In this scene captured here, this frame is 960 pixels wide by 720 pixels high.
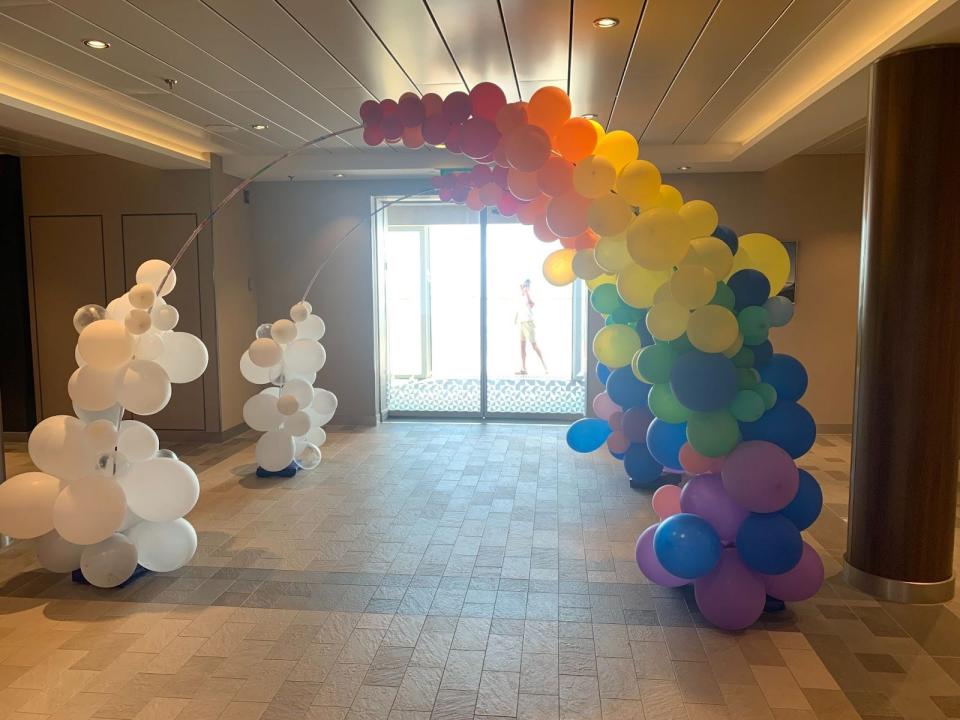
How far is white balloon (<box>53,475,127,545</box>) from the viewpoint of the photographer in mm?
3469

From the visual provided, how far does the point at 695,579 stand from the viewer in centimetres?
341

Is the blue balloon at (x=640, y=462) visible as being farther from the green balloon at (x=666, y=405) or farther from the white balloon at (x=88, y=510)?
the white balloon at (x=88, y=510)

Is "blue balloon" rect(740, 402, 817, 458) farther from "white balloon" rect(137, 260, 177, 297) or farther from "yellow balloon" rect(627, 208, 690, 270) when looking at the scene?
"white balloon" rect(137, 260, 177, 297)

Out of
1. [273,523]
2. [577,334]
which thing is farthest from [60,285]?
[577,334]

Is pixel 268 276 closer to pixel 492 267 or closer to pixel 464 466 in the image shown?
pixel 492 267

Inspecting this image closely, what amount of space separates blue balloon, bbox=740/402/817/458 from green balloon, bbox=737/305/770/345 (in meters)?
0.34

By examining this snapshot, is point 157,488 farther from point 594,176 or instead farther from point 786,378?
point 786,378

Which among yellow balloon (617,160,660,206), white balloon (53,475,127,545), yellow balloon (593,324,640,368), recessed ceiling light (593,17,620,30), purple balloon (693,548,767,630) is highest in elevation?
recessed ceiling light (593,17,620,30)

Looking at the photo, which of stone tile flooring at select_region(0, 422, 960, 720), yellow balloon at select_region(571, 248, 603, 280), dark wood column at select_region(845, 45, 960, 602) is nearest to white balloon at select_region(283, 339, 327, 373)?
stone tile flooring at select_region(0, 422, 960, 720)

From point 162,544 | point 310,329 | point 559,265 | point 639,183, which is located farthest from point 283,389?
point 639,183

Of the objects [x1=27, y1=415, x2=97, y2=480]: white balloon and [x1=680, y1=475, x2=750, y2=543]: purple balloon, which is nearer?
[x1=680, y1=475, x2=750, y2=543]: purple balloon

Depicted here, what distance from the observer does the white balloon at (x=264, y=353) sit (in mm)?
5480

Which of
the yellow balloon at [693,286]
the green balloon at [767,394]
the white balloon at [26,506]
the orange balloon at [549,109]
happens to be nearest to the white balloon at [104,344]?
the white balloon at [26,506]

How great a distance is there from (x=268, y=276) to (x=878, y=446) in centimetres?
638
